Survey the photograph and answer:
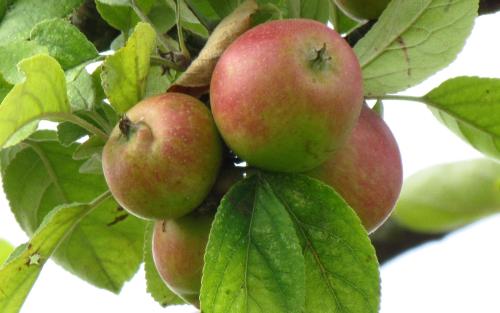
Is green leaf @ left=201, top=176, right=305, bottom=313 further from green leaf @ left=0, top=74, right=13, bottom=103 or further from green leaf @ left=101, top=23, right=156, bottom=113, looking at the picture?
green leaf @ left=0, top=74, right=13, bottom=103

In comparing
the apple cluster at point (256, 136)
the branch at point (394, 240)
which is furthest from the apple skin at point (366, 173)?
the branch at point (394, 240)

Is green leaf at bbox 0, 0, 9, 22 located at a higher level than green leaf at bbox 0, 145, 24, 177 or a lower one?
higher

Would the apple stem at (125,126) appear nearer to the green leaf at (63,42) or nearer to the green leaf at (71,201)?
the green leaf at (63,42)

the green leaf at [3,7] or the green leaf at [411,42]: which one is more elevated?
the green leaf at [3,7]

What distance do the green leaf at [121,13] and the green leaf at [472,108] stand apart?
327mm

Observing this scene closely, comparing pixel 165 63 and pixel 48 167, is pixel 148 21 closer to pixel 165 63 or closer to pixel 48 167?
pixel 165 63

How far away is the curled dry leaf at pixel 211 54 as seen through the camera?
41.1 inches

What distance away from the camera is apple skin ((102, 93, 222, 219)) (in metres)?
0.99

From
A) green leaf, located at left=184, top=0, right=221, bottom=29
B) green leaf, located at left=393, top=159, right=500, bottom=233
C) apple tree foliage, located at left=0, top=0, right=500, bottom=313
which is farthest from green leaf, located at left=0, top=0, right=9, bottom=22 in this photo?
green leaf, located at left=393, top=159, right=500, bottom=233

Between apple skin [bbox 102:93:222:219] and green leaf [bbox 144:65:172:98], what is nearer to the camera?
apple skin [bbox 102:93:222:219]

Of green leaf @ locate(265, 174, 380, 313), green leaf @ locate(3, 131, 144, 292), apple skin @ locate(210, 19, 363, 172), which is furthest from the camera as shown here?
green leaf @ locate(3, 131, 144, 292)

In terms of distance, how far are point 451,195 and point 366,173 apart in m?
0.82

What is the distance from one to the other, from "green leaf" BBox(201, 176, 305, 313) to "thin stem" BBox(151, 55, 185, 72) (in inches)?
5.9

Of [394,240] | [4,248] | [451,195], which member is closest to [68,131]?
[4,248]
